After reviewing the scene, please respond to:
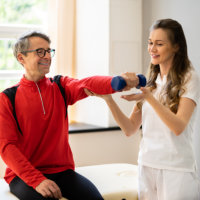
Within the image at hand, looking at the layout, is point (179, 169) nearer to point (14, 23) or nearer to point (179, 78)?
point (179, 78)

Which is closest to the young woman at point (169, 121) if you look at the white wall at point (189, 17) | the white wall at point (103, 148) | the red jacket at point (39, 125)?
the red jacket at point (39, 125)

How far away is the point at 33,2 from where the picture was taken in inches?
132

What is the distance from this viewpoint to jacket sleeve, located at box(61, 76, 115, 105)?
186 cm

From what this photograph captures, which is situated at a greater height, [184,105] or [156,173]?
[184,105]

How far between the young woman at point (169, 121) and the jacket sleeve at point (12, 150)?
1.52 feet

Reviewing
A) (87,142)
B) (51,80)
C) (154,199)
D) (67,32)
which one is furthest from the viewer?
(67,32)

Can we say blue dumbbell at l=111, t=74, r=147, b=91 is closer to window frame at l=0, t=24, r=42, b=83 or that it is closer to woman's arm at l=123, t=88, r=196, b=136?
woman's arm at l=123, t=88, r=196, b=136

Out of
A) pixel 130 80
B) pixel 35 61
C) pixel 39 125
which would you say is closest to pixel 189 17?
pixel 130 80

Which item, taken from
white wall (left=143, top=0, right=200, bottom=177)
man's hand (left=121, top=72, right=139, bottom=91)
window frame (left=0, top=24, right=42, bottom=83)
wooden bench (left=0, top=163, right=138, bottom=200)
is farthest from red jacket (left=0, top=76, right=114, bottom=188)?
window frame (left=0, top=24, right=42, bottom=83)

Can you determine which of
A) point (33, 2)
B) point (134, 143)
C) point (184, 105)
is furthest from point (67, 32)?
point (184, 105)

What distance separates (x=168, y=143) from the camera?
5.86ft

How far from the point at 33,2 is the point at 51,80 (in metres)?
1.59

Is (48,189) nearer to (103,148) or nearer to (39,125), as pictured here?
(39,125)

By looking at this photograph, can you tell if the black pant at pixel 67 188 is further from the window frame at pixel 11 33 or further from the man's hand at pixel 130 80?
the window frame at pixel 11 33
